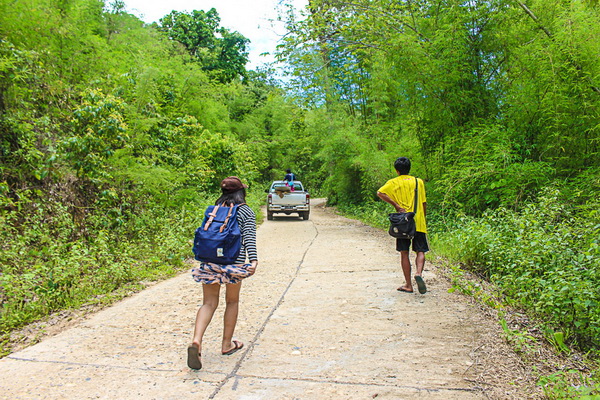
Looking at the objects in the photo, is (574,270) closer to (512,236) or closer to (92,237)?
(512,236)

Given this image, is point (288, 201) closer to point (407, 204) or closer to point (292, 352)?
point (407, 204)

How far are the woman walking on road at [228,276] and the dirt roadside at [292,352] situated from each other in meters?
0.19

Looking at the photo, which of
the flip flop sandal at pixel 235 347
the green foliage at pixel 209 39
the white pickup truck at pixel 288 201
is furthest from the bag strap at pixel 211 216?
the green foliage at pixel 209 39

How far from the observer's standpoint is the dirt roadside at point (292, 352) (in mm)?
3068

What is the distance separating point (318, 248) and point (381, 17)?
5.87 m

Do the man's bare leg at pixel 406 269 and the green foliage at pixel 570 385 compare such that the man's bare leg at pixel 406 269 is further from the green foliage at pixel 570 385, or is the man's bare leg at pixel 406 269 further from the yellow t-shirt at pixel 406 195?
the green foliage at pixel 570 385

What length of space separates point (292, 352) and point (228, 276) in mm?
945

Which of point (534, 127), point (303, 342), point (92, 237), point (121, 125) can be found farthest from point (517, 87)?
point (92, 237)

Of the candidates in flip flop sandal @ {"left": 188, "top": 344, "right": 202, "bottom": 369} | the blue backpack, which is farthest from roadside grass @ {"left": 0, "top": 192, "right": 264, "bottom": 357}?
the blue backpack

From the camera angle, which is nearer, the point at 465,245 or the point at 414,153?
the point at 465,245

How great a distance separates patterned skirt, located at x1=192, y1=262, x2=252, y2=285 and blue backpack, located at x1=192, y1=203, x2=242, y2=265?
52mm

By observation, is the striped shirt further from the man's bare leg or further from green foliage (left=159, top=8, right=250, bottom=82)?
green foliage (left=159, top=8, right=250, bottom=82)

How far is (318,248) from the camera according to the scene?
10.1 meters

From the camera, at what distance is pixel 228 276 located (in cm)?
351
